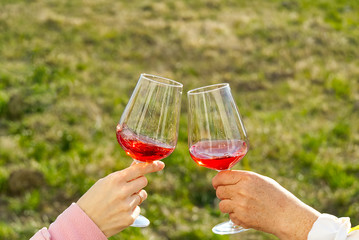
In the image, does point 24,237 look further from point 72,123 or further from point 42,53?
point 42,53

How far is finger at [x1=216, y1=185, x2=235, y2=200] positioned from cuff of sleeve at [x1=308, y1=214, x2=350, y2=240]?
39 cm

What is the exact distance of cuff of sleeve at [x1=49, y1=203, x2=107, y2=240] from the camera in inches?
68.3

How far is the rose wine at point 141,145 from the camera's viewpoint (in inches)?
78.4

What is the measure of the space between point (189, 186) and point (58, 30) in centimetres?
657

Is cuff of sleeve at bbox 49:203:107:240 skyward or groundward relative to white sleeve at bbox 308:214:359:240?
skyward

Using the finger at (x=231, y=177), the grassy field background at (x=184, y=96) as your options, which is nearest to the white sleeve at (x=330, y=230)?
the finger at (x=231, y=177)

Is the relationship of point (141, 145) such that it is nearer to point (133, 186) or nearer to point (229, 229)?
point (133, 186)

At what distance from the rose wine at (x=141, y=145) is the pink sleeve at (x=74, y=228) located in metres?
0.38

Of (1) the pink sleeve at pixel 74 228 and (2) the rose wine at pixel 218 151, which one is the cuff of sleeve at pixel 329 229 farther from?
(1) the pink sleeve at pixel 74 228

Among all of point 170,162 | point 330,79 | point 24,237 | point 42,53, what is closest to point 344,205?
point 170,162

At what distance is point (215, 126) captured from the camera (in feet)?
6.63

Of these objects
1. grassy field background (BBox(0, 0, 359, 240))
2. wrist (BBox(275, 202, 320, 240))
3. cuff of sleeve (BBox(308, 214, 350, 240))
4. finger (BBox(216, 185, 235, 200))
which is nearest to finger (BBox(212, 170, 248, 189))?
finger (BBox(216, 185, 235, 200))

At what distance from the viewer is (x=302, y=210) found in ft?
6.38

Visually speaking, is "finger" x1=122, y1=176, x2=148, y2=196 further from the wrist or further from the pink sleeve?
the wrist
